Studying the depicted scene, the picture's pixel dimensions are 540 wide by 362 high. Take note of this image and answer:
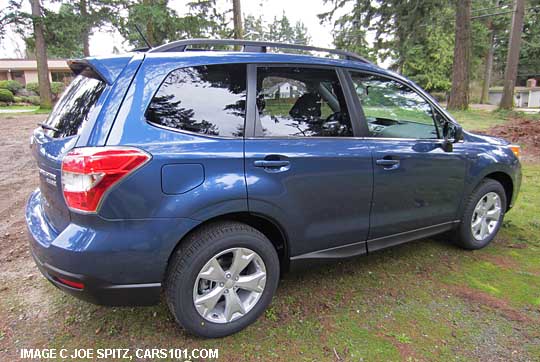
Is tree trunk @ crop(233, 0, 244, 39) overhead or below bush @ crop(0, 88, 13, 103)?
overhead

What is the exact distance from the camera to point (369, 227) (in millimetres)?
2924

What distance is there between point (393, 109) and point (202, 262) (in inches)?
83.7

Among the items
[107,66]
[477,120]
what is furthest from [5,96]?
[107,66]

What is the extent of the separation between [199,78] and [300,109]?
30.1 inches

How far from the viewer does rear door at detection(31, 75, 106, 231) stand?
2.12 m

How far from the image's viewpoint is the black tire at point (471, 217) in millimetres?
3586

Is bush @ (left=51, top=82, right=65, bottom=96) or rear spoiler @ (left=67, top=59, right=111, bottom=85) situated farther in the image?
bush @ (left=51, top=82, right=65, bottom=96)

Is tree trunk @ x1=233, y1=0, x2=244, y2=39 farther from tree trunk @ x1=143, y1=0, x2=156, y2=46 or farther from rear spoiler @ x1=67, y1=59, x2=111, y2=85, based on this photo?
rear spoiler @ x1=67, y1=59, x2=111, y2=85

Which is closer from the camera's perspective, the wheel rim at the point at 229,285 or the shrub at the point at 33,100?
the wheel rim at the point at 229,285

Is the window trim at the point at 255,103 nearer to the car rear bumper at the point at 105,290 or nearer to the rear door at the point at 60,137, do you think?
the rear door at the point at 60,137

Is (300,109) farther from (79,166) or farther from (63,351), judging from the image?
(63,351)

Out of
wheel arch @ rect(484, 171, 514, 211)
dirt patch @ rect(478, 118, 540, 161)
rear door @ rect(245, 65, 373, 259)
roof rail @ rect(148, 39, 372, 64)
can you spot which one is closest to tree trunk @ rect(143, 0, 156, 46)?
dirt patch @ rect(478, 118, 540, 161)

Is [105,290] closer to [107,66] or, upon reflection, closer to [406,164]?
[107,66]

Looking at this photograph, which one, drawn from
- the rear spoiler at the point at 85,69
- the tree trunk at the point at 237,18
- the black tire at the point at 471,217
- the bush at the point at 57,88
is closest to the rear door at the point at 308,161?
the rear spoiler at the point at 85,69
